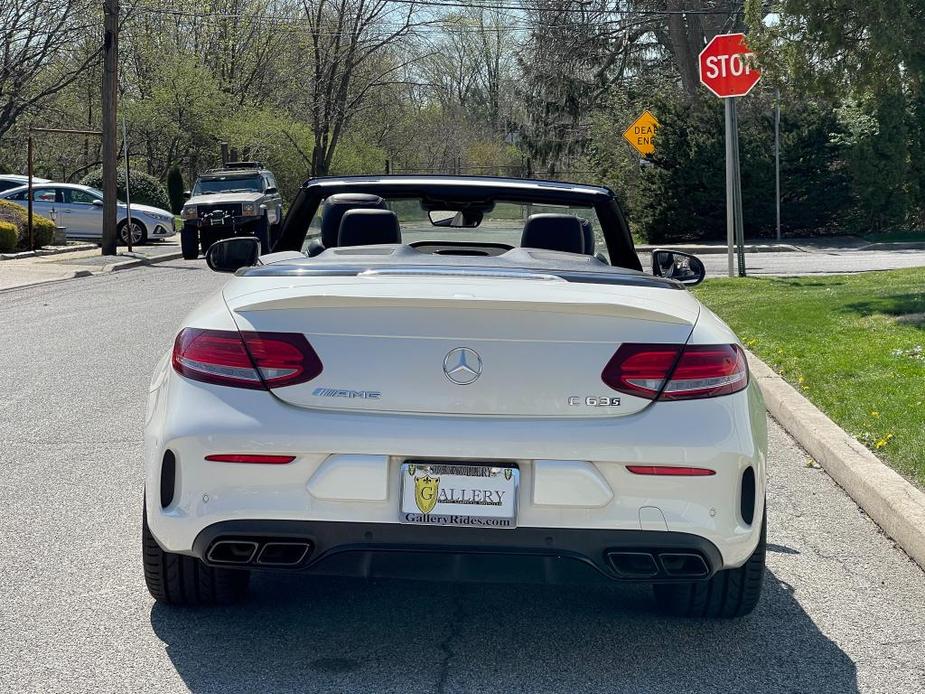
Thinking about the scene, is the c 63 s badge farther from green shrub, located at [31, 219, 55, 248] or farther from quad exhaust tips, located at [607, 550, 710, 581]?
green shrub, located at [31, 219, 55, 248]

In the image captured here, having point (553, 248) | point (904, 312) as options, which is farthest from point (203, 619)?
point (904, 312)

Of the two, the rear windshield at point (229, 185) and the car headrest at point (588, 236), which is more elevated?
the rear windshield at point (229, 185)

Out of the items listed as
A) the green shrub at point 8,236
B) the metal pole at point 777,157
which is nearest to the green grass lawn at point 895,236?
the metal pole at point 777,157

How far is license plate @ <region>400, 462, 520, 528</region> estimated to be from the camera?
12.8 feet

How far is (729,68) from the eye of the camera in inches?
685

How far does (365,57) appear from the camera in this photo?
52.9 meters

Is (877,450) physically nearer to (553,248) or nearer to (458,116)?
(553,248)

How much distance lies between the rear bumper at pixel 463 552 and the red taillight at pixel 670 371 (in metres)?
0.44

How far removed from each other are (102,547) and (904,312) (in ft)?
28.9

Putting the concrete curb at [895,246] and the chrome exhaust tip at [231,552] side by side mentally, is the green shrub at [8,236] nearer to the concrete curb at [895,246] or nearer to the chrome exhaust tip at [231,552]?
the concrete curb at [895,246]

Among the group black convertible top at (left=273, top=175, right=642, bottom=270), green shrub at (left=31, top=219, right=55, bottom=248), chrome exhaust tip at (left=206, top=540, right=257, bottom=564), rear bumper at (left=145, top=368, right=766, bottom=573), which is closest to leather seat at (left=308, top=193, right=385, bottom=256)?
black convertible top at (left=273, top=175, right=642, bottom=270)

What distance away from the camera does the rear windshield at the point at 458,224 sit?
6176 millimetres

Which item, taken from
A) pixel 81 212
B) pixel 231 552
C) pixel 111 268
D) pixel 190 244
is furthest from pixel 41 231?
pixel 231 552

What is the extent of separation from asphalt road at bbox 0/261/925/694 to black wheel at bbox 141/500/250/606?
2.7 inches
